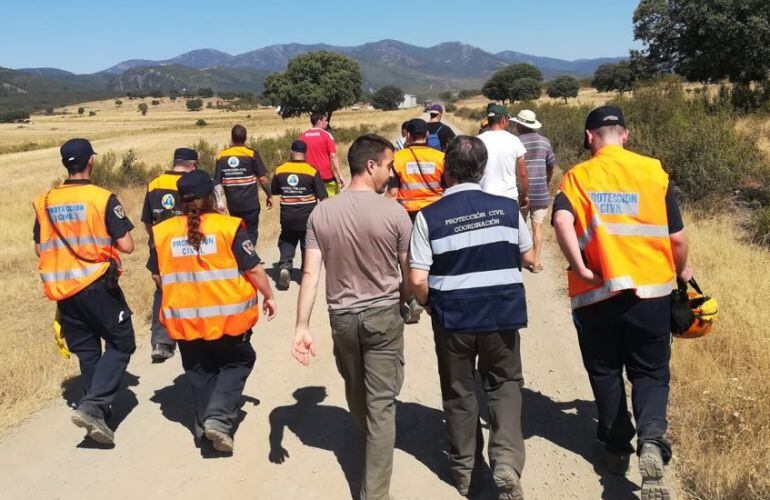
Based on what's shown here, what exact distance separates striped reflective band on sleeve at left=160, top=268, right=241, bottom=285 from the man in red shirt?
4857 mm

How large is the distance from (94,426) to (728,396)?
425 cm

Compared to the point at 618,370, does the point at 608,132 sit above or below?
above

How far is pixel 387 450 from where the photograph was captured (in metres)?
3.33

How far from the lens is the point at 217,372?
4.09 m

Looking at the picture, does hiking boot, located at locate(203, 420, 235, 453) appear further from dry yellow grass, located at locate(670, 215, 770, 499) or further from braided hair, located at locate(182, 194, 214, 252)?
dry yellow grass, located at locate(670, 215, 770, 499)

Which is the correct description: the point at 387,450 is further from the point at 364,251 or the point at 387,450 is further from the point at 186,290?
the point at 186,290

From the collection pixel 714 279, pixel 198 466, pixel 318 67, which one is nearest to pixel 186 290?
pixel 198 466

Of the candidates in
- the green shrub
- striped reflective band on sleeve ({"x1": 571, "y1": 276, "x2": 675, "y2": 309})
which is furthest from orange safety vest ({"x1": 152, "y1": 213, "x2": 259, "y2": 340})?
the green shrub

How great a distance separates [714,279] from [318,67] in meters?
55.4

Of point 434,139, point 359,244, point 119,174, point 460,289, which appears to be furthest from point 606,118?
point 119,174

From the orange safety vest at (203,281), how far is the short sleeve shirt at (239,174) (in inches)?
146

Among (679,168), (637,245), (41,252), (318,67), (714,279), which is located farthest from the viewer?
(318,67)

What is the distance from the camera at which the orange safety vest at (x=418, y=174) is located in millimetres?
5750

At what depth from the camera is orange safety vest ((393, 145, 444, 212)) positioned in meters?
5.75
